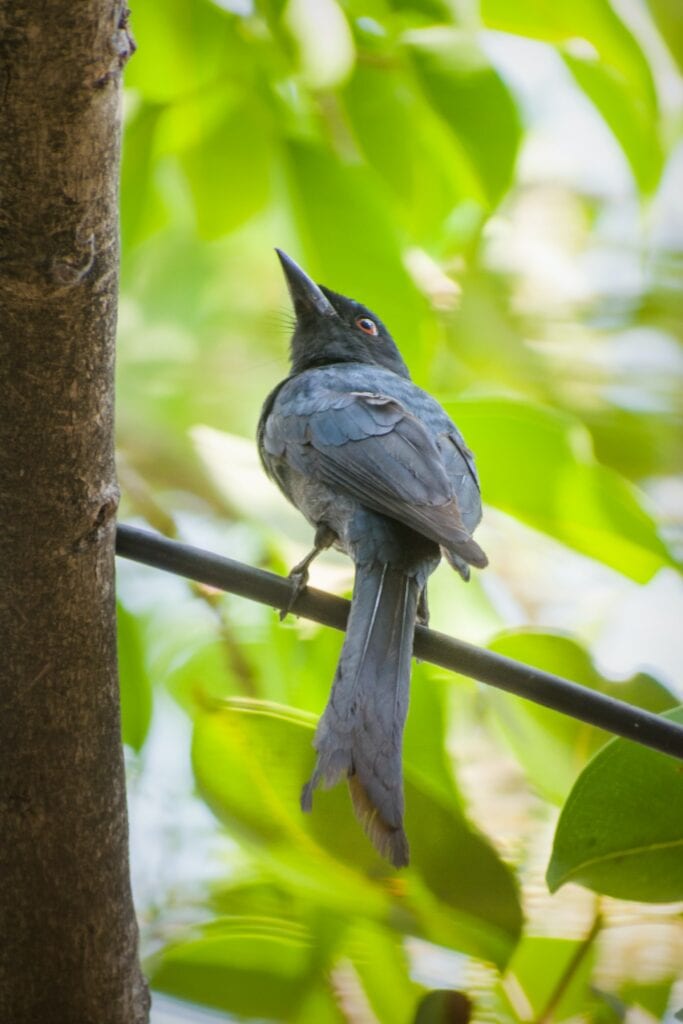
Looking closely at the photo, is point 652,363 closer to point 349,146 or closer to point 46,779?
point 349,146

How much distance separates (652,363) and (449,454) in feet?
7.97

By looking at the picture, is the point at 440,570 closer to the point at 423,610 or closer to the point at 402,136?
the point at 423,610

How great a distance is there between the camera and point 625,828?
1.76m

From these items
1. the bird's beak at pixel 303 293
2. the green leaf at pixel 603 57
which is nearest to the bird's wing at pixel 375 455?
the bird's beak at pixel 303 293

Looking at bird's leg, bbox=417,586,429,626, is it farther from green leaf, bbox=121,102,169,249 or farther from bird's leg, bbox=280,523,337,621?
green leaf, bbox=121,102,169,249

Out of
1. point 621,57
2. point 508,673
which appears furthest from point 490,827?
point 621,57

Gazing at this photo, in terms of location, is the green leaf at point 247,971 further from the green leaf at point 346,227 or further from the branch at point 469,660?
the green leaf at point 346,227

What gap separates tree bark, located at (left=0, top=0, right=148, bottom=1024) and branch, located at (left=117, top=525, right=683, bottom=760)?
7 cm

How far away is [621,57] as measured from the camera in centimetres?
234

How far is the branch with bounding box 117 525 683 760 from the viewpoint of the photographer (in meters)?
1.49

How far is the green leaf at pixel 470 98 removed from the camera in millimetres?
2369

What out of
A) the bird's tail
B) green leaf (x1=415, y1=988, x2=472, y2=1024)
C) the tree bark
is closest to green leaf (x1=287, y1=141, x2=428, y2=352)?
the bird's tail

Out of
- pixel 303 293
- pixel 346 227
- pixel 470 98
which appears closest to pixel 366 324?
pixel 303 293

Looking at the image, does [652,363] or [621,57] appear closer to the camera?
[621,57]
